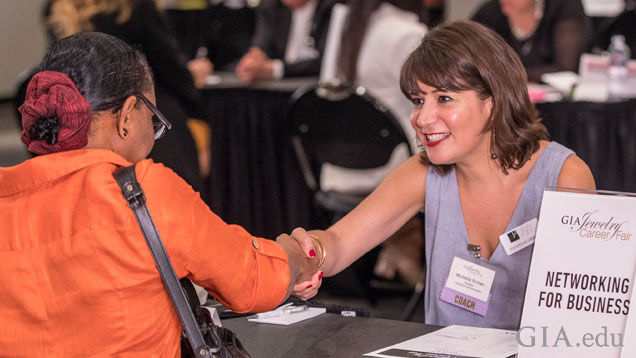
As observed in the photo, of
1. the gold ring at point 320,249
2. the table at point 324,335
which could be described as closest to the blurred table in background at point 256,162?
the gold ring at point 320,249

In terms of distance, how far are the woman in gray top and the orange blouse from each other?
0.53 m

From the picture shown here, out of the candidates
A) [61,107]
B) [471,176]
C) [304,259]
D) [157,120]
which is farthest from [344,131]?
[61,107]

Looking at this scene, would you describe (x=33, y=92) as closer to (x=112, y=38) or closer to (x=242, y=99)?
(x=112, y=38)

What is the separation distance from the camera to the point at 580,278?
138 cm

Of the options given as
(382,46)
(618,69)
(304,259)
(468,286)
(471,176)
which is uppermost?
(382,46)

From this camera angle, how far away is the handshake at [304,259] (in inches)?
66.0

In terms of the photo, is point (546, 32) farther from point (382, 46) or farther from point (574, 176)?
point (574, 176)

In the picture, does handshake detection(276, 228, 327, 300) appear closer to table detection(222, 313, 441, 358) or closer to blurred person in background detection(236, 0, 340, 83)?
table detection(222, 313, 441, 358)

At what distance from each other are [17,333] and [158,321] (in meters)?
0.22

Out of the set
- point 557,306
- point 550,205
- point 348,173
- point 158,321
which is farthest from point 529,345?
point 348,173

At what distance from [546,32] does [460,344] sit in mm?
3299

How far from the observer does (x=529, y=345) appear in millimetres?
1406

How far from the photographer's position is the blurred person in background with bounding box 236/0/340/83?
15.1 feet

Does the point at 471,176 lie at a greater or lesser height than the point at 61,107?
lesser
